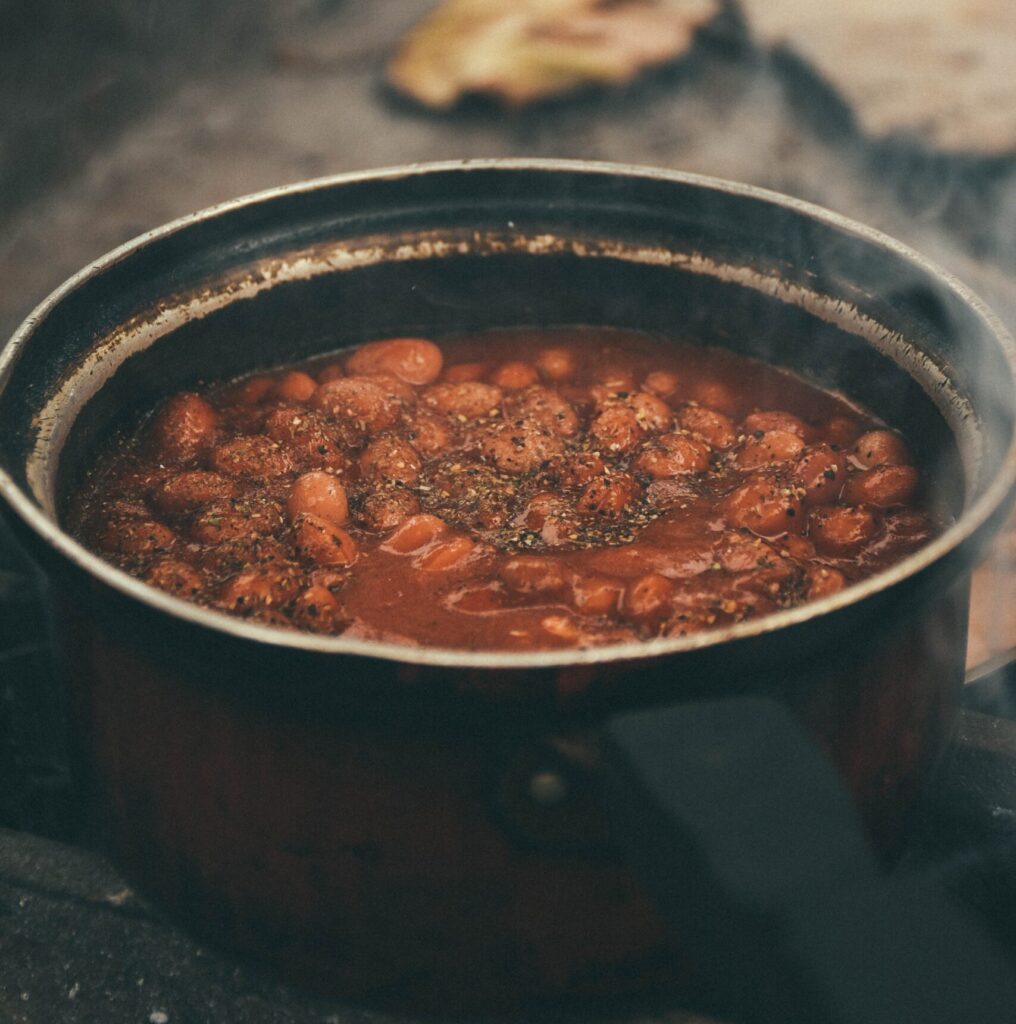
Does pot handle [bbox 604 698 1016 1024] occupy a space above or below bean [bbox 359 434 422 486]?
above

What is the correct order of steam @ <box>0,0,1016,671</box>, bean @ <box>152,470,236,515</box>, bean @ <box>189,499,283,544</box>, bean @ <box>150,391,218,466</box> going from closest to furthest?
bean @ <box>189,499,283,544</box>
bean @ <box>152,470,236,515</box>
bean @ <box>150,391,218,466</box>
steam @ <box>0,0,1016,671</box>

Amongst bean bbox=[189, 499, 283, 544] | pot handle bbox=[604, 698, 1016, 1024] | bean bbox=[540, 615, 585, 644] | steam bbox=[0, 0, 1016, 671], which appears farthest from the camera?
steam bbox=[0, 0, 1016, 671]

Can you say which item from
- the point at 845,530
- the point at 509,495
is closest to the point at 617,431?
the point at 509,495

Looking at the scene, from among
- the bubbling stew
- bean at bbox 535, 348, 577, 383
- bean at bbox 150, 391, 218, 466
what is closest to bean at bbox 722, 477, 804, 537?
the bubbling stew

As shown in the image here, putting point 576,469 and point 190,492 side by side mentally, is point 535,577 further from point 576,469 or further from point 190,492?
point 190,492

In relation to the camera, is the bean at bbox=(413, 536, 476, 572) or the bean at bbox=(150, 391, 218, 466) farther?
the bean at bbox=(150, 391, 218, 466)

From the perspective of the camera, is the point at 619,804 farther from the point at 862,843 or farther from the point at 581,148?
Answer: the point at 581,148

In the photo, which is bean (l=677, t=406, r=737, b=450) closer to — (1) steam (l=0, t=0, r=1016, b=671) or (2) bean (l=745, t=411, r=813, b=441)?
(2) bean (l=745, t=411, r=813, b=441)

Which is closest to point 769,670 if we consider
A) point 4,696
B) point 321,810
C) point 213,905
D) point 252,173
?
point 321,810

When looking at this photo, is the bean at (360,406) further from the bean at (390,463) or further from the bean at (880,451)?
the bean at (880,451)
